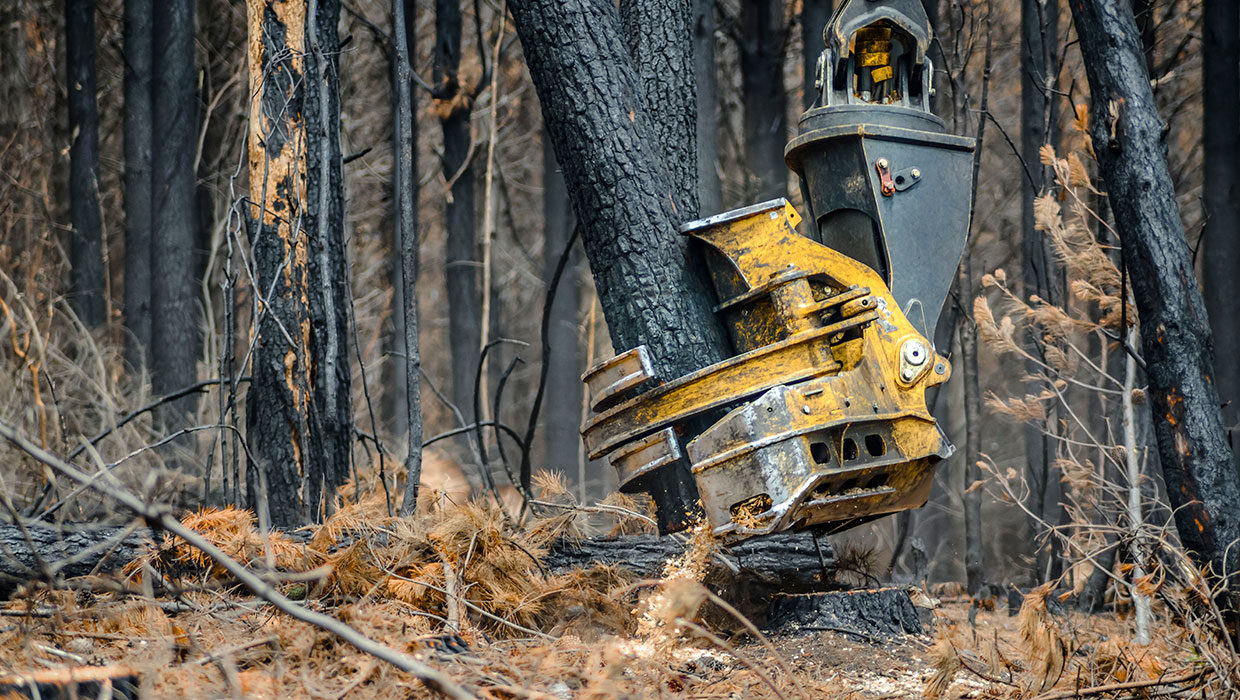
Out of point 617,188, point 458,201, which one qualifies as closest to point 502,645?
point 617,188

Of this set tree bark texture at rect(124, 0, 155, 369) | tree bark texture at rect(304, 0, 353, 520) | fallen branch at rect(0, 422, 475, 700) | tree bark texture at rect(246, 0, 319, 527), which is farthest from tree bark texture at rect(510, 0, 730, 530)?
tree bark texture at rect(124, 0, 155, 369)

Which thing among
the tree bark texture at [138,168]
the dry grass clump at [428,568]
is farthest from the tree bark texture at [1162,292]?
the tree bark texture at [138,168]

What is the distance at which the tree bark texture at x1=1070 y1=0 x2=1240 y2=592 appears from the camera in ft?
13.4

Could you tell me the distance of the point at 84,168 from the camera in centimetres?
1263

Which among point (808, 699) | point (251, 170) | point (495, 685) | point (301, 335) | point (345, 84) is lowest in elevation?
point (808, 699)

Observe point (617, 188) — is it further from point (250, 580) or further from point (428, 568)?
point (250, 580)

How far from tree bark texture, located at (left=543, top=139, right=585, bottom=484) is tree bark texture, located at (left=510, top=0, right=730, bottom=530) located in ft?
32.4

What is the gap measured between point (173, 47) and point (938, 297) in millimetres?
11286

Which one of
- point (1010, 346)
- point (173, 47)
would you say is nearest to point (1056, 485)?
point (1010, 346)

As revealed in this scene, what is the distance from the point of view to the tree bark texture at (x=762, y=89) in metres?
12.4

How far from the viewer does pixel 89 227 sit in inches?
497

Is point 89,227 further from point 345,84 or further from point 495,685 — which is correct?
point 495,685

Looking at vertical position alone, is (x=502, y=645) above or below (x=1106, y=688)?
above

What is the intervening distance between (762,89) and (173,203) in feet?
23.2
